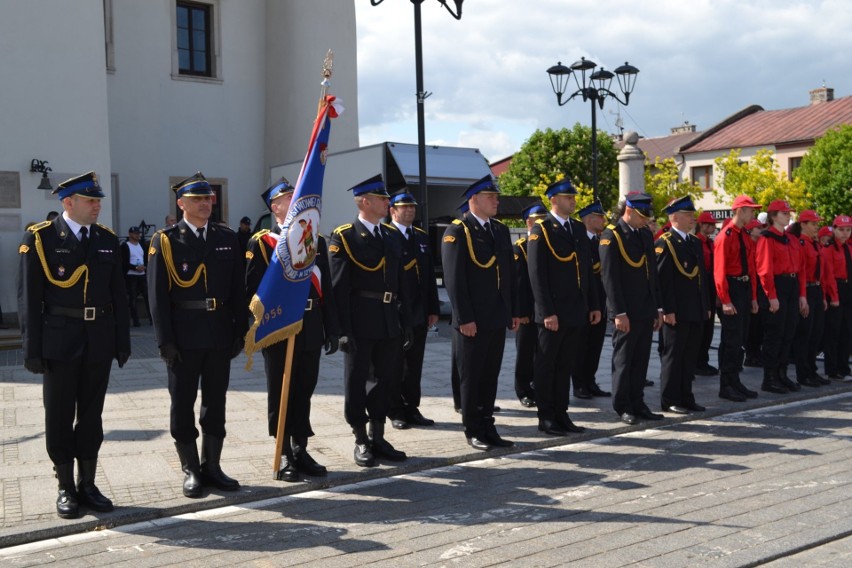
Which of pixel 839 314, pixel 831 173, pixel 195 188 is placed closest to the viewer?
pixel 195 188

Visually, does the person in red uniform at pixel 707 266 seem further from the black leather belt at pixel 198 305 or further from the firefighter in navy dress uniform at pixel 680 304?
the black leather belt at pixel 198 305

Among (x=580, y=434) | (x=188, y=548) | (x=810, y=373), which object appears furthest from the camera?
(x=810, y=373)

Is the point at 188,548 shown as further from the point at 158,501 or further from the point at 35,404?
the point at 35,404

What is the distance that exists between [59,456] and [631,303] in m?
5.13

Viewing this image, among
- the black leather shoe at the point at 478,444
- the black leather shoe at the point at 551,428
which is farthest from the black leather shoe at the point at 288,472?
the black leather shoe at the point at 551,428

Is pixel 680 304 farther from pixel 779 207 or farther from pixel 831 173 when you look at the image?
pixel 831 173

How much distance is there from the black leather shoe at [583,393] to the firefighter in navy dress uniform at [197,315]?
4.80 meters

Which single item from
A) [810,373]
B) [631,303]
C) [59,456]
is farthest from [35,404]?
[810,373]

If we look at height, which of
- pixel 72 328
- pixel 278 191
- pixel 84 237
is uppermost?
pixel 278 191

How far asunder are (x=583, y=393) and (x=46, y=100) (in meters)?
11.9

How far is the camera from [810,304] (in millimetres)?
10852

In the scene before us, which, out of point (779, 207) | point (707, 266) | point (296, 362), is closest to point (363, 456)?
point (296, 362)

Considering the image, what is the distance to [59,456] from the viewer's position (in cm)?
580

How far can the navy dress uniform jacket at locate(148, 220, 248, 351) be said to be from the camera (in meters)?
6.07
